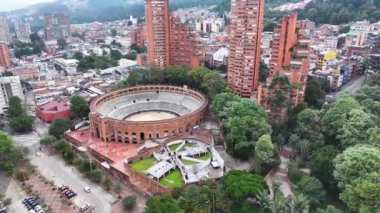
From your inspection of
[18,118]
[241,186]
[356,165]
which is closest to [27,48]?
[18,118]

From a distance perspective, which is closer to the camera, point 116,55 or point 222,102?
point 222,102

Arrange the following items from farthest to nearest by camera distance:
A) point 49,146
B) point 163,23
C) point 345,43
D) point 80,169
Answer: point 345,43, point 163,23, point 49,146, point 80,169

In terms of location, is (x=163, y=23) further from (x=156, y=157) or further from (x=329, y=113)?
(x=329, y=113)

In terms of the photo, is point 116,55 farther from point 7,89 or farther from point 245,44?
point 245,44

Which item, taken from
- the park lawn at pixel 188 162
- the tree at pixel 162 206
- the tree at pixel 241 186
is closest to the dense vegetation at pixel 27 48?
the park lawn at pixel 188 162

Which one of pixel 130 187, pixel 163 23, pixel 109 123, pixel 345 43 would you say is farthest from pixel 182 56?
pixel 345 43

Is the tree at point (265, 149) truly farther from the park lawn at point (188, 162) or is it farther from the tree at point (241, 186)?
the park lawn at point (188, 162)
